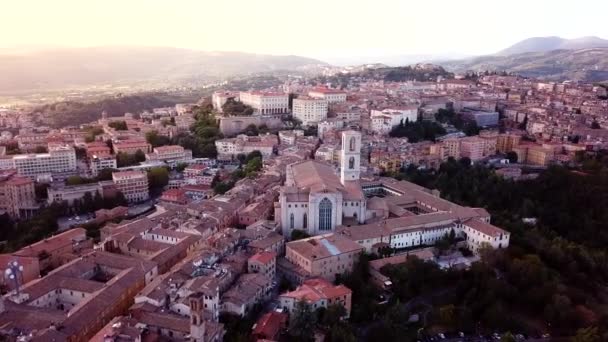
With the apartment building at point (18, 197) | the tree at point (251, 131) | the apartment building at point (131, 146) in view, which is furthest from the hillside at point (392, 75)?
the apartment building at point (18, 197)

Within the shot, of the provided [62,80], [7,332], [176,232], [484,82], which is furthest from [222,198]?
[62,80]

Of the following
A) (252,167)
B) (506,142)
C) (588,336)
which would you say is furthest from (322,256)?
(506,142)

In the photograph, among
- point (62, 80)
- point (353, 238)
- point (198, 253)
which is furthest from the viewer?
point (62, 80)

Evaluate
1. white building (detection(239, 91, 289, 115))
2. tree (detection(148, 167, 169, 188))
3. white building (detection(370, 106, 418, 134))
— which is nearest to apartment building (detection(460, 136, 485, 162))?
white building (detection(370, 106, 418, 134))

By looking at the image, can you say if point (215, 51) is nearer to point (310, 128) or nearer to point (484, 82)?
point (484, 82)

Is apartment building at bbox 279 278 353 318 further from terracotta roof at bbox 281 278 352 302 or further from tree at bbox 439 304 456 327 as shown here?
tree at bbox 439 304 456 327

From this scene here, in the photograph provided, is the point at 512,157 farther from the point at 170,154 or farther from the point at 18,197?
the point at 18,197

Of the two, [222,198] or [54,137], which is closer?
[222,198]
